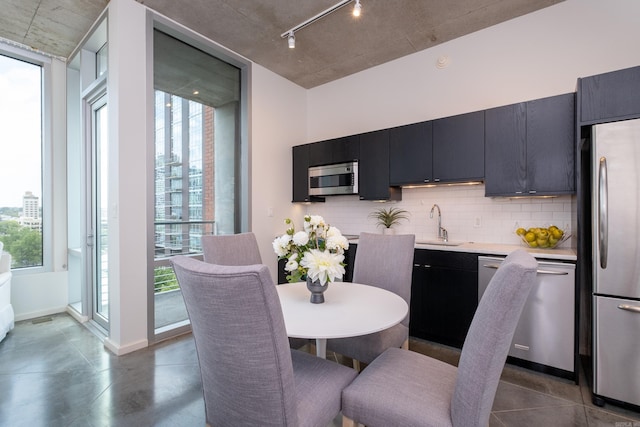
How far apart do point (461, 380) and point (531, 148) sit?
2.23 metres

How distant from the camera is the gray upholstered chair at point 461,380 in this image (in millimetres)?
984

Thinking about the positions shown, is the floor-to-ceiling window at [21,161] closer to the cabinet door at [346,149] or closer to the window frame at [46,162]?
the window frame at [46,162]

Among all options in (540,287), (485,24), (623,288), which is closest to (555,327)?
(540,287)

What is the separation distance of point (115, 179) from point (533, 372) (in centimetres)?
373

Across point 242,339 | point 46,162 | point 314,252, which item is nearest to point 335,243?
point 314,252

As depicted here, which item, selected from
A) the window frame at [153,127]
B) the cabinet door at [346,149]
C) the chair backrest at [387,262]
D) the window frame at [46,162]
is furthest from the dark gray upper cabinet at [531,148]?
the window frame at [46,162]

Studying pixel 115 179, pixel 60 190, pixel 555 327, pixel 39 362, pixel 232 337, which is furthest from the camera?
pixel 60 190

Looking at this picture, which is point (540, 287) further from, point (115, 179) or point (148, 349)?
point (115, 179)

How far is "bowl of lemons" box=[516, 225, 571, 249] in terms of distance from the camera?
8.28ft

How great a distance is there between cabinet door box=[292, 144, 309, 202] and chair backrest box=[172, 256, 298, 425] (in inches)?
122

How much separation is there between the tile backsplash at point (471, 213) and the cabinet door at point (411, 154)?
1.14 ft

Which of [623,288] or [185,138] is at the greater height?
[185,138]

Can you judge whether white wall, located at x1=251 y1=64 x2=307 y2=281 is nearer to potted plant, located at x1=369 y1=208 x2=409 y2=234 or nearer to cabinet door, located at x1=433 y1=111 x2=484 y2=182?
potted plant, located at x1=369 y1=208 x2=409 y2=234

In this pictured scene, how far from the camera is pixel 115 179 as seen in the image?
8.63ft
